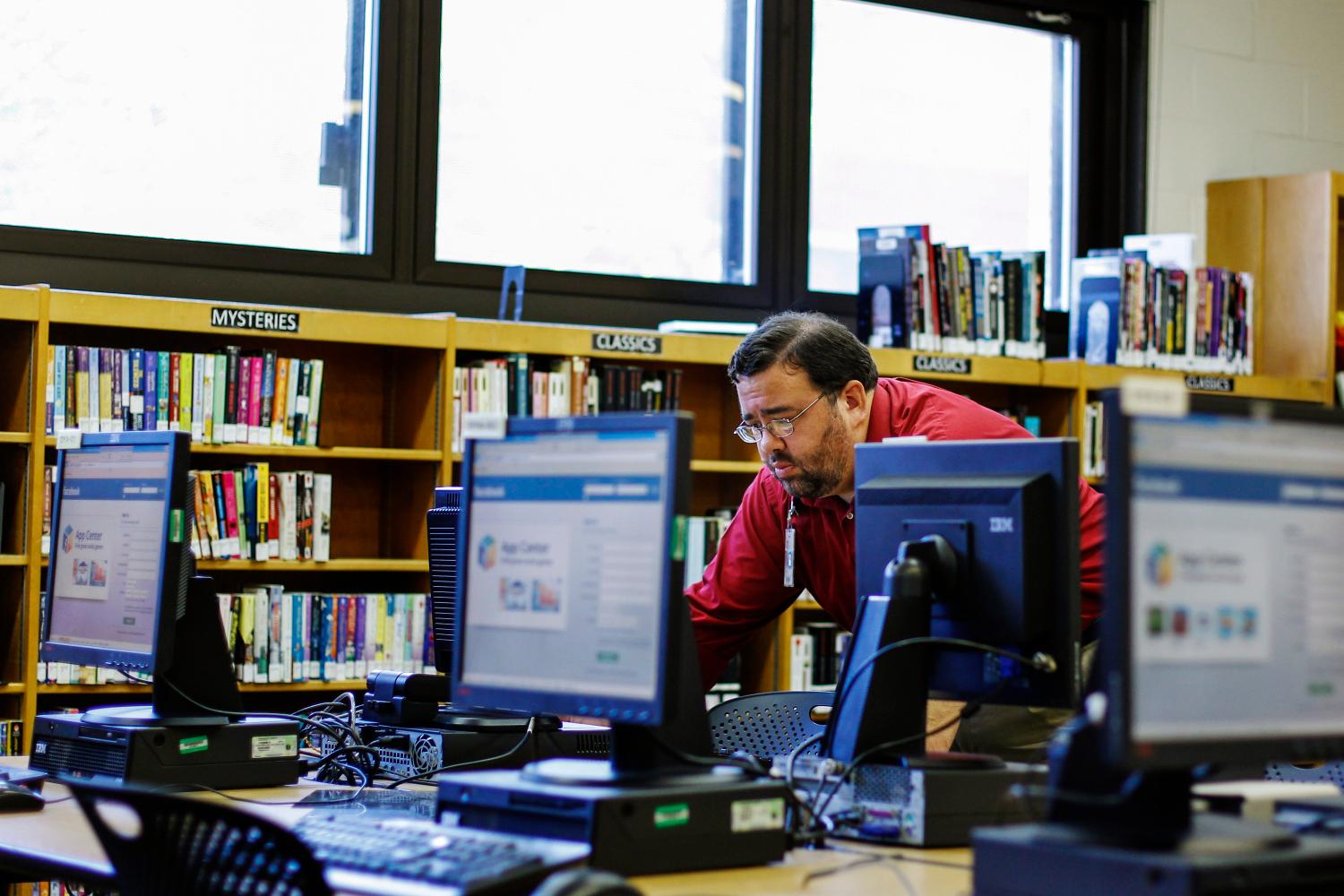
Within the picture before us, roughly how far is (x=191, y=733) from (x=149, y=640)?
146 mm

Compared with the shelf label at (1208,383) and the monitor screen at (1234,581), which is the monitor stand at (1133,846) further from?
the shelf label at (1208,383)

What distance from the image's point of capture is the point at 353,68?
4336 millimetres

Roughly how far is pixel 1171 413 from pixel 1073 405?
3602 millimetres

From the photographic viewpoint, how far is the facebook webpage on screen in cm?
166

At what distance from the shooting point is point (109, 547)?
7.73 feet

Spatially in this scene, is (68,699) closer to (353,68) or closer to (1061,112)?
(353,68)

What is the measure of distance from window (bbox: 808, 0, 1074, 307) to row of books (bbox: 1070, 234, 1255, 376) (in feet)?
1.41

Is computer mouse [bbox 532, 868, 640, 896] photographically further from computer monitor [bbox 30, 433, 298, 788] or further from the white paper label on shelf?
computer monitor [bbox 30, 433, 298, 788]

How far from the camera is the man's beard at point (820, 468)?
2863 millimetres

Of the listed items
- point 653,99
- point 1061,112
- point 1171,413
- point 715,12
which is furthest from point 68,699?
point 1061,112

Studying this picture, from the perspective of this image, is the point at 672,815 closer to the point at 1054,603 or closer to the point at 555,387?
the point at 1054,603

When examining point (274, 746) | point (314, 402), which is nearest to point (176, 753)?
point (274, 746)

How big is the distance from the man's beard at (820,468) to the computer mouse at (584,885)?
58.2 inches

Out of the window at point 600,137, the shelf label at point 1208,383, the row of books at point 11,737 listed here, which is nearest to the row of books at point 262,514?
the row of books at point 11,737
